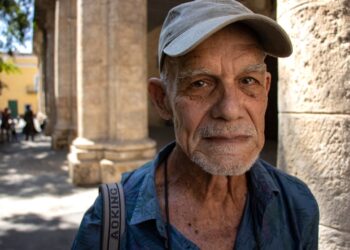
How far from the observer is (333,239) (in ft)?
5.83

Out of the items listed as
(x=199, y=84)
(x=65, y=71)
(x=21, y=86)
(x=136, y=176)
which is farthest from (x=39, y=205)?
(x=21, y=86)

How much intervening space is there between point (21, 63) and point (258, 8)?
44.0m

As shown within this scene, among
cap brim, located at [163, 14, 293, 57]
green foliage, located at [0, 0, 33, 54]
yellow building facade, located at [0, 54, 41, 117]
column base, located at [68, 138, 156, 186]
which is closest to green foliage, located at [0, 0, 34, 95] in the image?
green foliage, located at [0, 0, 33, 54]

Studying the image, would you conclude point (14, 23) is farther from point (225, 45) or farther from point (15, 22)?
point (225, 45)

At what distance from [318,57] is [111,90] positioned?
5759mm

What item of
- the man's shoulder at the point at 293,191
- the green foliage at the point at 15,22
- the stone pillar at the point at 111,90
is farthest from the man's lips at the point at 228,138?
the green foliage at the point at 15,22

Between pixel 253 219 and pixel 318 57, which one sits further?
pixel 318 57

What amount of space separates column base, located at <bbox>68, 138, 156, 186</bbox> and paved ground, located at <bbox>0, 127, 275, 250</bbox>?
0.28m

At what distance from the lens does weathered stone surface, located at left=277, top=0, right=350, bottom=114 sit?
5.51 feet

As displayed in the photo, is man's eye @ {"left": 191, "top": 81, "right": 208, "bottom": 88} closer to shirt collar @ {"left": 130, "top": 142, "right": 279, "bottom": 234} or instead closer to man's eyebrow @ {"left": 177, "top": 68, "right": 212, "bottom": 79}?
man's eyebrow @ {"left": 177, "top": 68, "right": 212, "bottom": 79}

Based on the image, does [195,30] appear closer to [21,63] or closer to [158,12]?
[158,12]

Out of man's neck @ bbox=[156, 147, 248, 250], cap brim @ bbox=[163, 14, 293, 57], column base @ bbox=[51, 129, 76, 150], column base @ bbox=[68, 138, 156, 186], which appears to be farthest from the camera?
column base @ bbox=[51, 129, 76, 150]

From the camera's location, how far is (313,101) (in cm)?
181

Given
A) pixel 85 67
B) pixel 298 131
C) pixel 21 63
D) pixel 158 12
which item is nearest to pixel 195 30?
pixel 298 131
